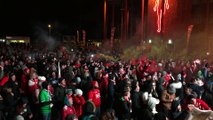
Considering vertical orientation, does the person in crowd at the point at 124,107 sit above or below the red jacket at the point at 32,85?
below

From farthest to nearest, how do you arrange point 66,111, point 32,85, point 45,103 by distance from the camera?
1. point 32,85
2. point 45,103
3. point 66,111

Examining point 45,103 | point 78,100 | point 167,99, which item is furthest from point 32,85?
point 167,99

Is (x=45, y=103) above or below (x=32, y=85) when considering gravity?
below

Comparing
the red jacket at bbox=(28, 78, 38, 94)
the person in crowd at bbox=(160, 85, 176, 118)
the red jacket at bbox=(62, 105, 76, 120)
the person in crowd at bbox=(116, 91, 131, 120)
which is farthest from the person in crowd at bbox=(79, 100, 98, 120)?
the red jacket at bbox=(28, 78, 38, 94)

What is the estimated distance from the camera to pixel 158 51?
114ft

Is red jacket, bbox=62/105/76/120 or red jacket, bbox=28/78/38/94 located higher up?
red jacket, bbox=28/78/38/94

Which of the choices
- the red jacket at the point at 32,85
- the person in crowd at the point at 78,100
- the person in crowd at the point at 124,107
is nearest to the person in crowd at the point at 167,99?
the person in crowd at the point at 124,107

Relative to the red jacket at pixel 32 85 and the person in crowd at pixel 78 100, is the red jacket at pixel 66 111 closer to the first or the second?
the person in crowd at pixel 78 100

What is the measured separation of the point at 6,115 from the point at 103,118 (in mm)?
3337

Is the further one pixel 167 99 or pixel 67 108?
pixel 167 99

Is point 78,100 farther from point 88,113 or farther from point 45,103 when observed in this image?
point 88,113

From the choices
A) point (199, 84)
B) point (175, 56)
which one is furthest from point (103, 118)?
point (175, 56)

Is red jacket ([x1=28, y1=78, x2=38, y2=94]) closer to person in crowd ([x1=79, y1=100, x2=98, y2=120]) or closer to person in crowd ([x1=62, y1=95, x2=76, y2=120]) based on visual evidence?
person in crowd ([x1=62, y1=95, x2=76, y2=120])

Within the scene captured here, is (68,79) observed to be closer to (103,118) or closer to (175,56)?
(103,118)
